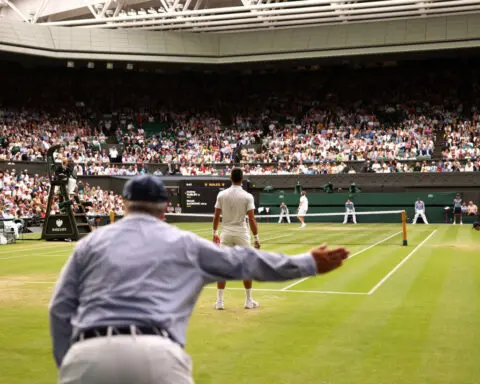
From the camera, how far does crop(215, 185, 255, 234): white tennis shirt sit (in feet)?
36.7

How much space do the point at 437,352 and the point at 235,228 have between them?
4.13 meters

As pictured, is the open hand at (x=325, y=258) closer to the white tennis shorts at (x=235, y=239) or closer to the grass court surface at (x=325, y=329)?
the grass court surface at (x=325, y=329)

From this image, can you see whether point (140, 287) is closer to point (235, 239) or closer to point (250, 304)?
point (235, 239)

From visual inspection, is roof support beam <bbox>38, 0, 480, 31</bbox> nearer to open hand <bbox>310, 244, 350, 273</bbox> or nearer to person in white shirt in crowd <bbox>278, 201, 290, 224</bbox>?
person in white shirt in crowd <bbox>278, 201, 290, 224</bbox>

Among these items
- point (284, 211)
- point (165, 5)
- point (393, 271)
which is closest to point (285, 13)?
point (165, 5)

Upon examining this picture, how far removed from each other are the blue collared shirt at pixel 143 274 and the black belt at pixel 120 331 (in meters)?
0.03

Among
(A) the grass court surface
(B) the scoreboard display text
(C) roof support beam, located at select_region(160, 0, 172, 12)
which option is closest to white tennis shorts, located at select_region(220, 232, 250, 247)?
(A) the grass court surface

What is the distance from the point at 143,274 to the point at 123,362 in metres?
0.47

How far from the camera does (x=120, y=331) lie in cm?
341

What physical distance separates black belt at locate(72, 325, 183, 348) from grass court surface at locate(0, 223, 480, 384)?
12.7ft

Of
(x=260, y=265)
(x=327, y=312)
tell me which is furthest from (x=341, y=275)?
(x=260, y=265)

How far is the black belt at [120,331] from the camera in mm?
3395

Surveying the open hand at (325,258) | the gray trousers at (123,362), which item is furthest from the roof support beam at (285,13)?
the gray trousers at (123,362)

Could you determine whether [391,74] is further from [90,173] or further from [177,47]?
[90,173]
